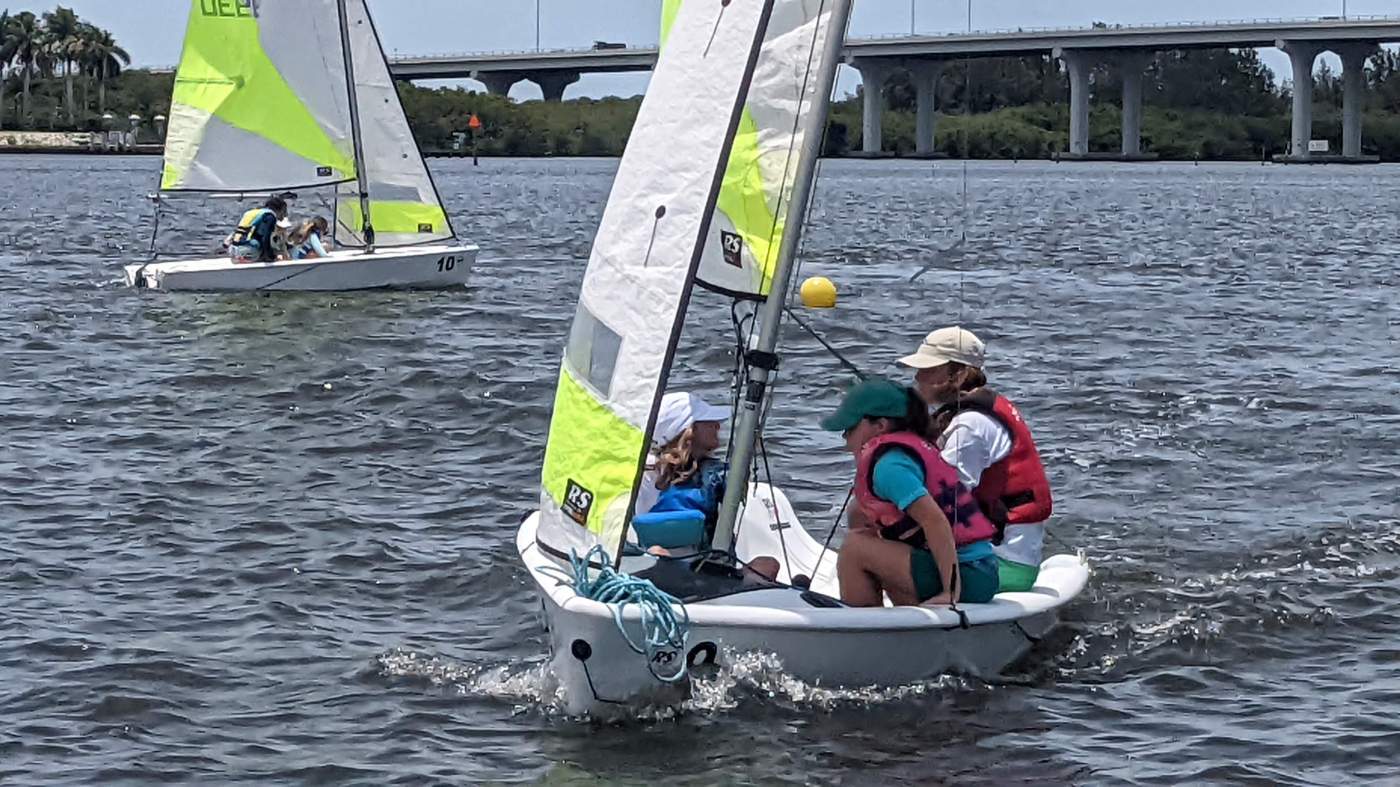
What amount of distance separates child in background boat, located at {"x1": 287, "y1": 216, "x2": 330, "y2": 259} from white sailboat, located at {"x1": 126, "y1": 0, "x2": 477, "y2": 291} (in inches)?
14.8

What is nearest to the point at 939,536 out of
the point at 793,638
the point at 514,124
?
the point at 793,638

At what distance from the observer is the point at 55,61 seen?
415ft

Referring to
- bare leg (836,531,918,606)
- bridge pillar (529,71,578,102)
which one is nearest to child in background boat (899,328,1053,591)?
bare leg (836,531,918,606)

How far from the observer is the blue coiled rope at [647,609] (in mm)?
7043

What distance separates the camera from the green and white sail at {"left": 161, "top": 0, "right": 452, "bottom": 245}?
23.7m

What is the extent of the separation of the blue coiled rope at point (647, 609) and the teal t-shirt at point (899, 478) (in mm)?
784

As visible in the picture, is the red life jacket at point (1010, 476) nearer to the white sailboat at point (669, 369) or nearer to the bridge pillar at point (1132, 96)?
the white sailboat at point (669, 369)

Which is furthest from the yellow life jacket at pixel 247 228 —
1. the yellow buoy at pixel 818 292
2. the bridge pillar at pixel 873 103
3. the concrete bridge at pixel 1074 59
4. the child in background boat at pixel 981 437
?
the bridge pillar at pixel 873 103

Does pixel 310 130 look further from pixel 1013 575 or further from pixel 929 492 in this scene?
pixel 929 492

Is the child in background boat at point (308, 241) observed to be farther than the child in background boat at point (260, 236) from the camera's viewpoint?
Yes

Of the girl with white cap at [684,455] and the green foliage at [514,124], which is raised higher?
the green foliage at [514,124]

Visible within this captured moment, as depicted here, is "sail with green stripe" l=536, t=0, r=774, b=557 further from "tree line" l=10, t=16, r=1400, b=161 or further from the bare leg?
"tree line" l=10, t=16, r=1400, b=161

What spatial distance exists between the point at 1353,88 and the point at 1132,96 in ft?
30.8

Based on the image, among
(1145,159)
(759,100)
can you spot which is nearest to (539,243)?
(759,100)
